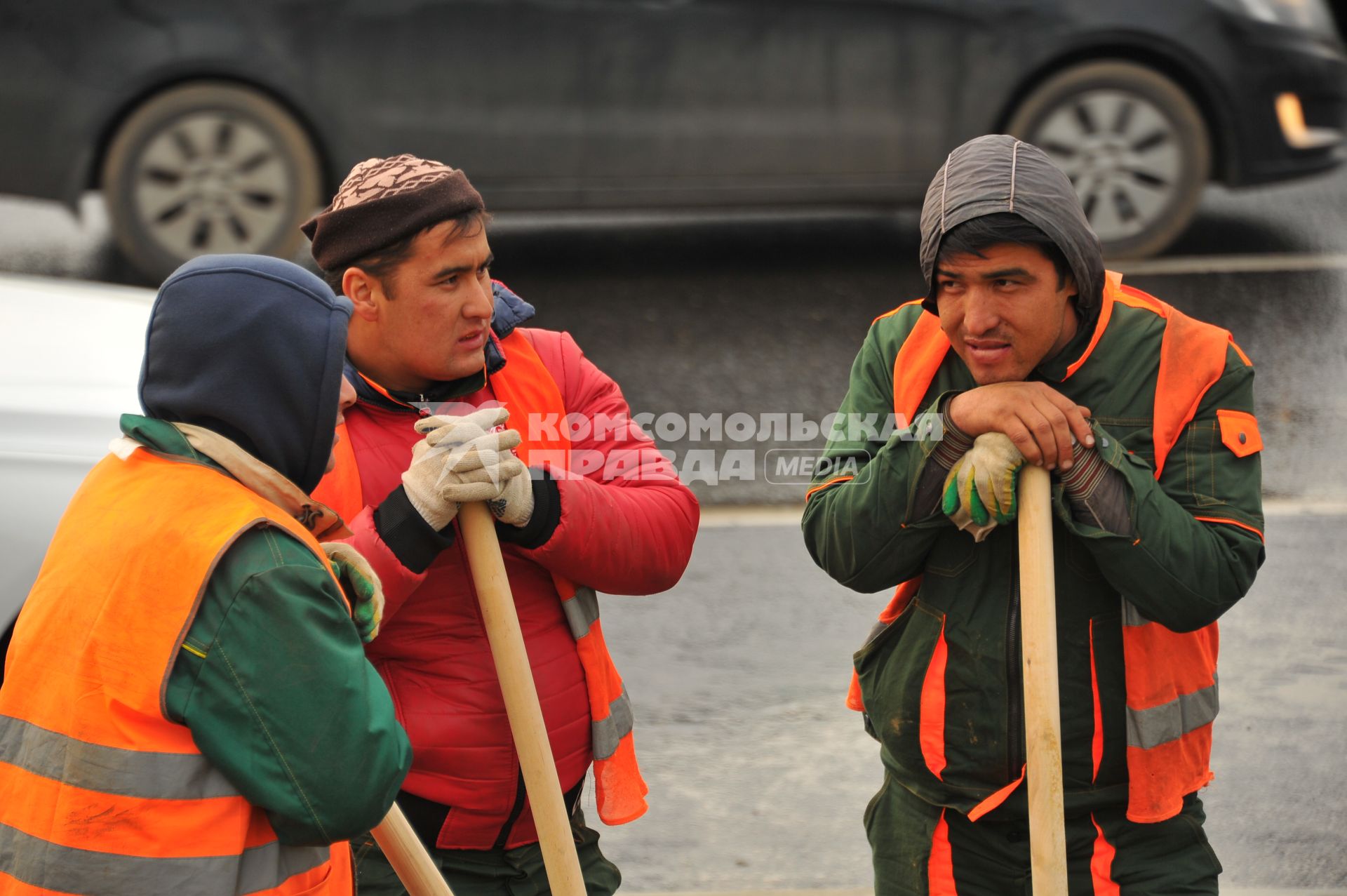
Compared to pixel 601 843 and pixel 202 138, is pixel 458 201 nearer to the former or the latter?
pixel 601 843

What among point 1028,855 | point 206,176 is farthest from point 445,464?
point 206,176

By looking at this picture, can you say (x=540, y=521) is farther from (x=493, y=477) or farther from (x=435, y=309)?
(x=435, y=309)

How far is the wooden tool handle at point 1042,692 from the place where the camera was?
2.46 metres

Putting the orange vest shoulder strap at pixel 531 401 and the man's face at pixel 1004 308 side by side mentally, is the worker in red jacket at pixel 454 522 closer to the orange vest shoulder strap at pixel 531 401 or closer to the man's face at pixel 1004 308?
the orange vest shoulder strap at pixel 531 401

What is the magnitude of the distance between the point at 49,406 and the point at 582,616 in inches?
70.5

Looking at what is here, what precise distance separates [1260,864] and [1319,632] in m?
1.34

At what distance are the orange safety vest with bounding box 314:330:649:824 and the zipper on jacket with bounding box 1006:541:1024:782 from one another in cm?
66

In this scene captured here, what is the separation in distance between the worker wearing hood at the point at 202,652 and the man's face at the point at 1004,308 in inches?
39.4

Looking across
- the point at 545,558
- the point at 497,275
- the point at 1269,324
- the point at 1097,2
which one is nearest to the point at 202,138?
the point at 497,275

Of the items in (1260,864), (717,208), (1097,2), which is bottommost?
(1260,864)

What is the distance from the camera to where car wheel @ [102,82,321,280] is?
764 cm

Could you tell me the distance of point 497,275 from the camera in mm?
8281

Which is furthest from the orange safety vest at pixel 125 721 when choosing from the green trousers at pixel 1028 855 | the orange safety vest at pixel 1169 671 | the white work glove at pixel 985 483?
the orange safety vest at pixel 1169 671

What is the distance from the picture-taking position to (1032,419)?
2449mm
